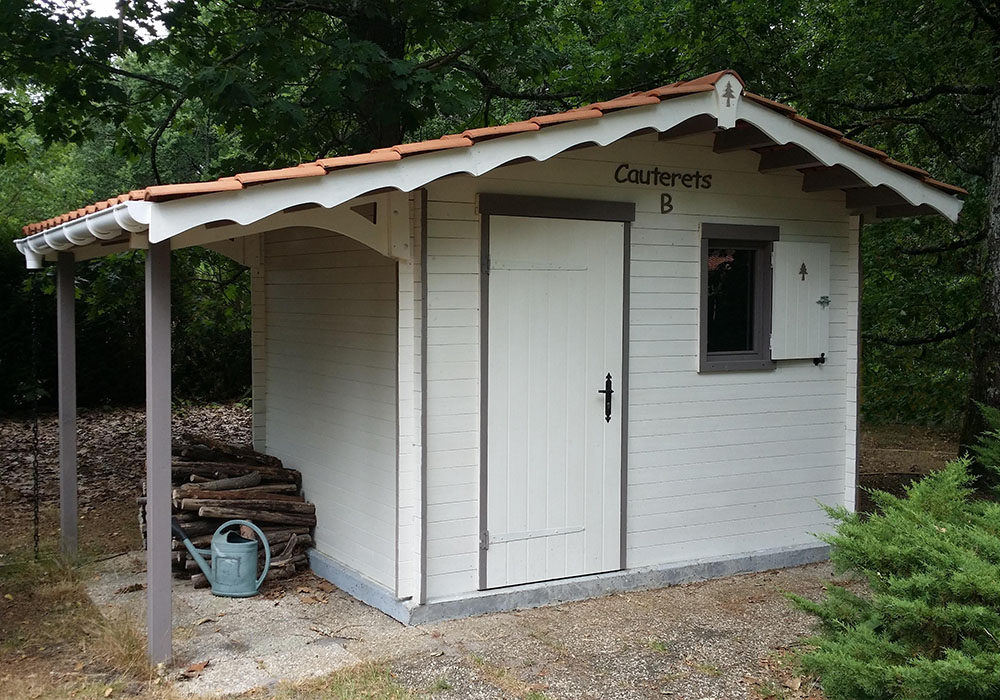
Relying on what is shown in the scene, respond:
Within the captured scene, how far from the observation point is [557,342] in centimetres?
612

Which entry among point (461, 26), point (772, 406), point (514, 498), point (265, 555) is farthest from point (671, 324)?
point (461, 26)

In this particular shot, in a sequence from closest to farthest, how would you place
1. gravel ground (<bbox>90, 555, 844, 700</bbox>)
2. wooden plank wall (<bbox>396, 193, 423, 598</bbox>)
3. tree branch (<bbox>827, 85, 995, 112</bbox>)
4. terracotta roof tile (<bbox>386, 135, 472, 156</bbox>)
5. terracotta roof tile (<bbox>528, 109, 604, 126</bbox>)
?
1. gravel ground (<bbox>90, 555, 844, 700</bbox>)
2. terracotta roof tile (<bbox>386, 135, 472, 156</bbox>)
3. terracotta roof tile (<bbox>528, 109, 604, 126</bbox>)
4. wooden plank wall (<bbox>396, 193, 423, 598</bbox>)
5. tree branch (<bbox>827, 85, 995, 112</bbox>)

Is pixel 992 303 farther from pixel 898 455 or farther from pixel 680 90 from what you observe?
pixel 680 90

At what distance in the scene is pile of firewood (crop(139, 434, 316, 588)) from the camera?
6488mm

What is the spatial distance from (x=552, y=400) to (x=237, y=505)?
2.26m

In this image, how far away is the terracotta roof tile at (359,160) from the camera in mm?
4793

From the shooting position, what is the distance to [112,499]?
9516 mm

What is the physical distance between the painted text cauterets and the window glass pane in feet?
1.60

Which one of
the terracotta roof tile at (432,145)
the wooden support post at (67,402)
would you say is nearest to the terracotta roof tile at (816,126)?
the terracotta roof tile at (432,145)

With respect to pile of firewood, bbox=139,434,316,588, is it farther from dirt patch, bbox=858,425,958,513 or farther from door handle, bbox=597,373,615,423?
dirt patch, bbox=858,425,958,513

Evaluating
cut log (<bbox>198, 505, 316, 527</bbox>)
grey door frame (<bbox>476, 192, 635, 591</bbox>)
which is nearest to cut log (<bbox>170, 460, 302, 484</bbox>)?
cut log (<bbox>198, 505, 316, 527</bbox>)

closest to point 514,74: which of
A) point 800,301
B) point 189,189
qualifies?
point 800,301

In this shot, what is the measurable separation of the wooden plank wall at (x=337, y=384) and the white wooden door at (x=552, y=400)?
2.10 feet

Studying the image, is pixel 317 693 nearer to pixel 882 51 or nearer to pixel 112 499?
pixel 112 499
